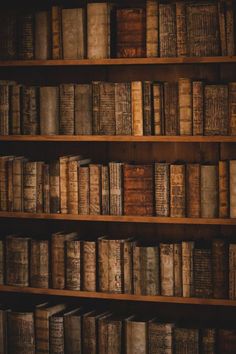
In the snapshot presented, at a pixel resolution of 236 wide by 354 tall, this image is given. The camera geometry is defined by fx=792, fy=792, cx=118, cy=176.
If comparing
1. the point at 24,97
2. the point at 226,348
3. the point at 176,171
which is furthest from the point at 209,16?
the point at 226,348

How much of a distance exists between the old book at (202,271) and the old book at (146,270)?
17 centimetres

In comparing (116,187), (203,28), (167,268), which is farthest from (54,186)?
(203,28)

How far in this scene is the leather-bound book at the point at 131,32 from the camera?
344 cm

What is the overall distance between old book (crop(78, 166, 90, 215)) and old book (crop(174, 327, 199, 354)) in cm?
67

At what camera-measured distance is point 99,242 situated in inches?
140

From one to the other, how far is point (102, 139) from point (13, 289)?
0.82 meters

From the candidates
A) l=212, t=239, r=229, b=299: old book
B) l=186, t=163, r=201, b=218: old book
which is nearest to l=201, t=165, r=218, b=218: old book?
l=186, t=163, r=201, b=218: old book

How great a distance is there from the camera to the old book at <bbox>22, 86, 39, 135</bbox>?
3568mm

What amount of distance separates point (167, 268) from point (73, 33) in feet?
3.67

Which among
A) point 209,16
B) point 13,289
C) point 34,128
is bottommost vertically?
point 13,289

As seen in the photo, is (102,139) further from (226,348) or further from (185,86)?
(226,348)

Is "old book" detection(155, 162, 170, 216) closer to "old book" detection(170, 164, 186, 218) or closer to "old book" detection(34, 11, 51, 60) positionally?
"old book" detection(170, 164, 186, 218)

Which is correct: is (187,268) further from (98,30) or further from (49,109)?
(98,30)

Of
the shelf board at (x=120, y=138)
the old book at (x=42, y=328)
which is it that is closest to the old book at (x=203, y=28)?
the shelf board at (x=120, y=138)
